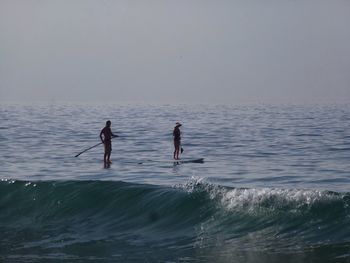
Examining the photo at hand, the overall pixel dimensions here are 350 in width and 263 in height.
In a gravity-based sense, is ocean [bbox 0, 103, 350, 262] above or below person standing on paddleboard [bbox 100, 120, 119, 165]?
below

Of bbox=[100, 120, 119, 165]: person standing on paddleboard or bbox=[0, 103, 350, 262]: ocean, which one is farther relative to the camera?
bbox=[100, 120, 119, 165]: person standing on paddleboard

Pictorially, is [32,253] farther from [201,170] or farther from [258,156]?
[258,156]

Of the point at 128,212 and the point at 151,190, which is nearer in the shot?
the point at 128,212

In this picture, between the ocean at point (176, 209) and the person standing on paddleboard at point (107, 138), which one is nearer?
the ocean at point (176, 209)

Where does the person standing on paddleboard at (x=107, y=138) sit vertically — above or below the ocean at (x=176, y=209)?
above

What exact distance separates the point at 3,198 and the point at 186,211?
6.08 meters

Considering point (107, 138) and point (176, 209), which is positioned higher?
point (107, 138)

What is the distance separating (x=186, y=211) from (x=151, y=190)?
2.46 metres

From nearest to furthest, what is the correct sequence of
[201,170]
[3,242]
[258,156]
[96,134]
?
1. [3,242]
2. [201,170]
3. [258,156]
4. [96,134]

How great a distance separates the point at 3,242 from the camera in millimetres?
15227

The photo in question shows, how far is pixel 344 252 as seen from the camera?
42.5 feet

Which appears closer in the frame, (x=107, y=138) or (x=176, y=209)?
(x=176, y=209)

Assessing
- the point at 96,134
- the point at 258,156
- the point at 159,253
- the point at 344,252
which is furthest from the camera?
the point at 96,134

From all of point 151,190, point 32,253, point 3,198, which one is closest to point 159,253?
point 32,253
